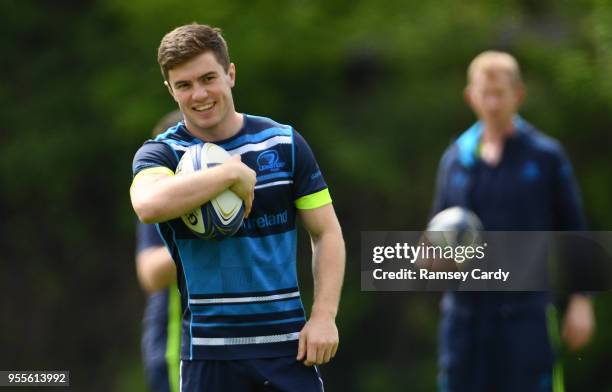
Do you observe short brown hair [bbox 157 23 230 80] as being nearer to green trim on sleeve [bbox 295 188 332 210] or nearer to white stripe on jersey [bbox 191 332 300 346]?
green trim on sleeve [bbox 295 188 332 210]

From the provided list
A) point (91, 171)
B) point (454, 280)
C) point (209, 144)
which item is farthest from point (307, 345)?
point (91, 171)

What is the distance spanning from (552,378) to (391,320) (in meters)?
4.74

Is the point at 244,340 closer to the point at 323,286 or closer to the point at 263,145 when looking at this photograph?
the point at 323,286

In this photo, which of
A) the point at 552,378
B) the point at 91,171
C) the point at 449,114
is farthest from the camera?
the point at 91,171

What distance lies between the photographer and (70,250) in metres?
11.5

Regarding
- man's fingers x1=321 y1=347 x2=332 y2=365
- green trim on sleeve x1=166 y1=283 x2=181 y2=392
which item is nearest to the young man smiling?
man's fingers x1=321 y1=347 x2=332 y2=365

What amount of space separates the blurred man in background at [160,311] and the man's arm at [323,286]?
135 centimetres

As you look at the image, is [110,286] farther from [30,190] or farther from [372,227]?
[372,227]

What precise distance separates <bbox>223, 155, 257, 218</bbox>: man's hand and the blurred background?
626 centimetres

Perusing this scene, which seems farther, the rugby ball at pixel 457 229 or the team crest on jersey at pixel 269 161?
the rugby ball at pixel 457 229

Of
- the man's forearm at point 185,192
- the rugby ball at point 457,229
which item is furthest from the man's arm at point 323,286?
the rugby ball at point 457,229

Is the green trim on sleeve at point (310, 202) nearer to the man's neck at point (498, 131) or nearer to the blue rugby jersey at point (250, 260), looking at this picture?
the blue rugby jersey at point (250, 260)

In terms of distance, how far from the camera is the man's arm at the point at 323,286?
12.2ft

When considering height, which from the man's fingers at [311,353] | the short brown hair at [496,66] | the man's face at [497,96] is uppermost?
the short brown hair at [496,66]
